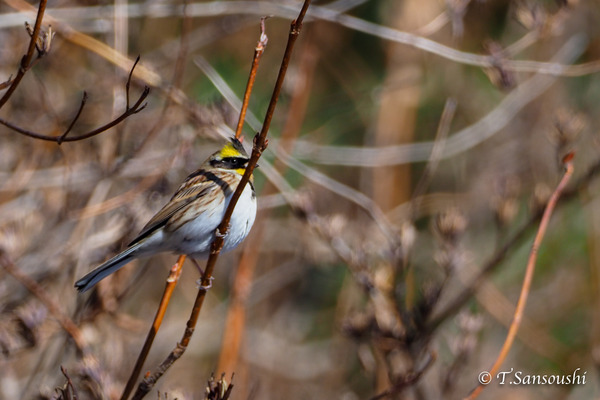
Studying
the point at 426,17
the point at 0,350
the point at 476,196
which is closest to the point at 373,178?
the point at 476,196

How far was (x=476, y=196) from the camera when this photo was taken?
691 cm

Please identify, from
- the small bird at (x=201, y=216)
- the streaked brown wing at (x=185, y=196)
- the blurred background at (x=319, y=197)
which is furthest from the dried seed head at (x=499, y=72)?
the streaked brown wing at (x=185, y=196)

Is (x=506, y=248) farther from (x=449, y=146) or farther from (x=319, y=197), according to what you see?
(x=319, y=197)

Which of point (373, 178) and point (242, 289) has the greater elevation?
point (373, 178)

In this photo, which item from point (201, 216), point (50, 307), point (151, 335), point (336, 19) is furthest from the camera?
point (336, 19)

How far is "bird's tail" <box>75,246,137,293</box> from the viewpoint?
10.4ft

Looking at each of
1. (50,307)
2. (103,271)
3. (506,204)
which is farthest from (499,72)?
(50,307)

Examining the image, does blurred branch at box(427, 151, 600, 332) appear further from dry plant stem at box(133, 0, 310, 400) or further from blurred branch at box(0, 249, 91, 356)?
blurred branch at box(0, 249, 91, 356)

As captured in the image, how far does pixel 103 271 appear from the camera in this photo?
3270mm

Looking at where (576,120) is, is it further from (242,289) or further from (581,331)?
(581,331)

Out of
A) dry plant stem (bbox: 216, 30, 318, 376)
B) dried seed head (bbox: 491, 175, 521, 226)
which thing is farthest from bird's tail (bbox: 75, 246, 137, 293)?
dried seed head (bbox: 491, 175, 521, 226)

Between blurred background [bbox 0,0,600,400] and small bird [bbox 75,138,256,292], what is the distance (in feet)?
0.90

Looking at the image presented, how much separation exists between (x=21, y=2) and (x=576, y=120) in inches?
129

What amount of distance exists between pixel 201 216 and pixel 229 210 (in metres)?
1.06
